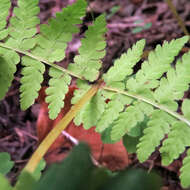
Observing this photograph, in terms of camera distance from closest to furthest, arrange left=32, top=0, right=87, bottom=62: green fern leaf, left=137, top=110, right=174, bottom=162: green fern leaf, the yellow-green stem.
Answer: the yellow-green stem → left=137, top=110, right=174, bottom=162: green fern leaf → left=32, top=0, right=87, bottom=62: green fern leaf

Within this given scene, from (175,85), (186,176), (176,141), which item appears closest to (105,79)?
(175,85)

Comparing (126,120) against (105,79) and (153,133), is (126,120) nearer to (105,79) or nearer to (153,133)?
(153,133)

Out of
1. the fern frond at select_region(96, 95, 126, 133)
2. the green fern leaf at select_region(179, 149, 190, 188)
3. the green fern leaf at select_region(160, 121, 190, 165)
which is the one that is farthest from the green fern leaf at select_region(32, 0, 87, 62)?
the green fern leaf at select_region(179, 149, 190, 188)

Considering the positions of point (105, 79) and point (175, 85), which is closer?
point (175, 85)

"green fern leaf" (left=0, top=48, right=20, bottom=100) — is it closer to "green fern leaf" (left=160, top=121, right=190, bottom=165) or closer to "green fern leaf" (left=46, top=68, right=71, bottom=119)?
"green fern leaf" (left=46, top=68, right=71, bottom=119)

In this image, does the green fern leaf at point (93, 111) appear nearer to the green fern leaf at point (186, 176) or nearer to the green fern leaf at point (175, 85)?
the green fern leaf at point (175, 85)

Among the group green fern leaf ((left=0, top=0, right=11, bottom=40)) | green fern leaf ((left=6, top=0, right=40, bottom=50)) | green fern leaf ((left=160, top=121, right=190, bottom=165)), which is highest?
green fern leaf ((left=0, top=0, right=11, bottom=40))

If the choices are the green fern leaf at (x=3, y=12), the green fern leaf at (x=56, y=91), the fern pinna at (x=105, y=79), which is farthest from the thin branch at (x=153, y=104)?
the green fern leaf at (x=3, y=12)
